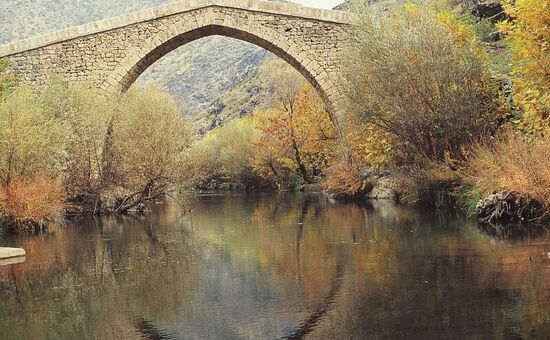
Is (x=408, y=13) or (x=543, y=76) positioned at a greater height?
(x=408, y=13)

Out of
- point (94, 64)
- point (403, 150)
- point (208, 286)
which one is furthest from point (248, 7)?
point (208, 286)

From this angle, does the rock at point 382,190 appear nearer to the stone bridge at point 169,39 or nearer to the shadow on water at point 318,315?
the stone bridge at point 169,39

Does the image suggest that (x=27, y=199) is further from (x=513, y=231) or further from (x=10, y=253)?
(x=513, y=231)

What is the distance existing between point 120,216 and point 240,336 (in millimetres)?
16385

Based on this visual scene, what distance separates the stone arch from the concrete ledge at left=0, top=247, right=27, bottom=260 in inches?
494

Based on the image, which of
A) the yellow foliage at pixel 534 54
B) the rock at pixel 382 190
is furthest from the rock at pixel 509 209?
the rock at pixel 382 190

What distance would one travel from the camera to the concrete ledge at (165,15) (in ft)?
78.9

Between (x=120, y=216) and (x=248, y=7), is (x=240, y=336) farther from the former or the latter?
(x=248, y=7)

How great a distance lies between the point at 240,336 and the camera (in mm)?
6133

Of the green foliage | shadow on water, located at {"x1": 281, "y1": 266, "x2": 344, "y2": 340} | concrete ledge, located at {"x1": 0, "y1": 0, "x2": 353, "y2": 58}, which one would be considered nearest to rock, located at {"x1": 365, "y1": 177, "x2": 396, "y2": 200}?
concrete ledge, located at {"x1": 0, "y1": 0, "x2": 353, "y2": 58}

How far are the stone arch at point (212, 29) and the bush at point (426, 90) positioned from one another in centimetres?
513

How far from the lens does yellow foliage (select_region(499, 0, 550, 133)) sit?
14328mm

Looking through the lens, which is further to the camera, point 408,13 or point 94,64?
point 94,64

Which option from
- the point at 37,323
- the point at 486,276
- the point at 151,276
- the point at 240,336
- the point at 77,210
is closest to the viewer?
the point at 240,336
